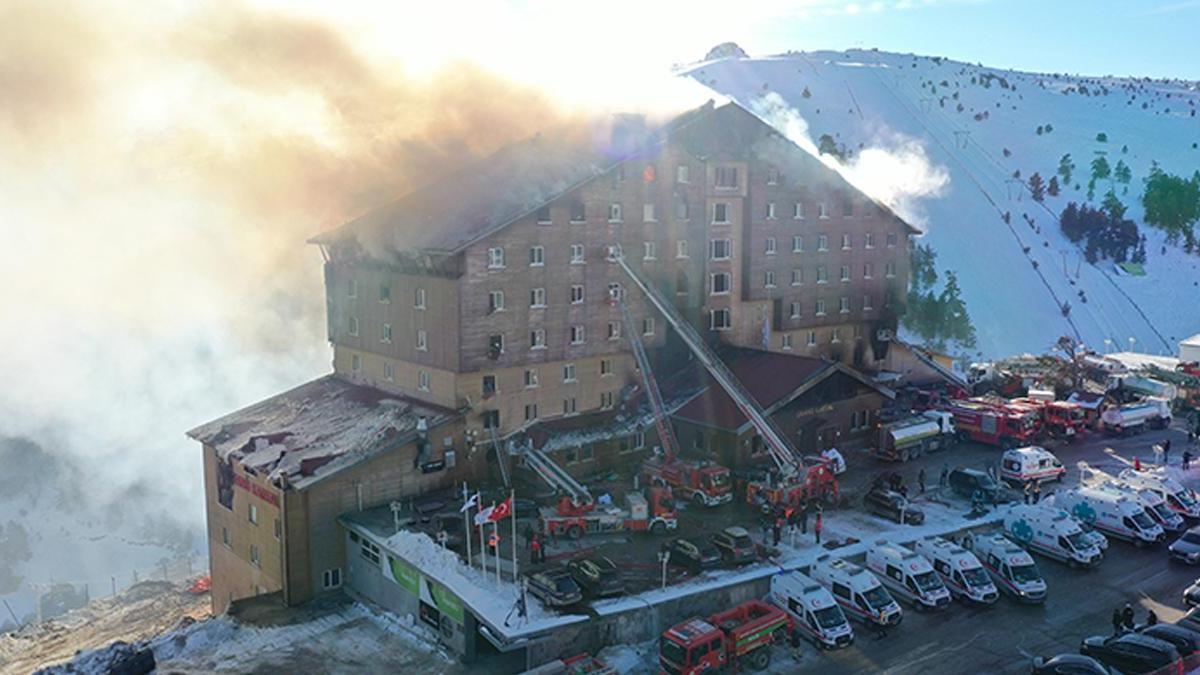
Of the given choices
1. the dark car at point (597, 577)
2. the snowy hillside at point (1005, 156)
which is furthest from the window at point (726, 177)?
the dark car at point (597, 577)

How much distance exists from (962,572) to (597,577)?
1138 cm

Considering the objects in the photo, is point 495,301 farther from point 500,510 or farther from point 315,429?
point 500,510

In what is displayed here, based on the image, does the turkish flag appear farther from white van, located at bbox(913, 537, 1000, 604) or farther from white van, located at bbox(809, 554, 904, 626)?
white van, located at bbox(913, 537, 1000, 604)

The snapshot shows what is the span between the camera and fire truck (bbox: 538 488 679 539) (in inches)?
1314

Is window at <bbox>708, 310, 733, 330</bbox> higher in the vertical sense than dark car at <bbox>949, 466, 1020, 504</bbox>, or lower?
higher

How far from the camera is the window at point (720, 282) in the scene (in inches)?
1876

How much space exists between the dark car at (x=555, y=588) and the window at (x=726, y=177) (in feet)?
80.2

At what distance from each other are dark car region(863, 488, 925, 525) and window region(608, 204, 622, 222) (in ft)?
52.2

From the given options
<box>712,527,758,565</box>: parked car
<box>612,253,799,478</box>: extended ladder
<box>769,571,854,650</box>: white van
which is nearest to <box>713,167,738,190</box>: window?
<box>612,253,799,478</box>: extended ladder

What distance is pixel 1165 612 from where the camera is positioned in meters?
28.8

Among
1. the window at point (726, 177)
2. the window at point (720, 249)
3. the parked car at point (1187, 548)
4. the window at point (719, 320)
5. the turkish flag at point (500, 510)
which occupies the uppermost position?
the window at point (726, 177)

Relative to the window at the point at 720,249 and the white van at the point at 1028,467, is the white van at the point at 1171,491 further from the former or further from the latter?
the window at the point at 720,249

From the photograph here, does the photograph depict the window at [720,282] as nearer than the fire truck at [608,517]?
No

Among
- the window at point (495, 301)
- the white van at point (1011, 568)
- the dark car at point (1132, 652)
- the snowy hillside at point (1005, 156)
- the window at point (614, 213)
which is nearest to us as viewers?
the dark car at point (1132, 652)
